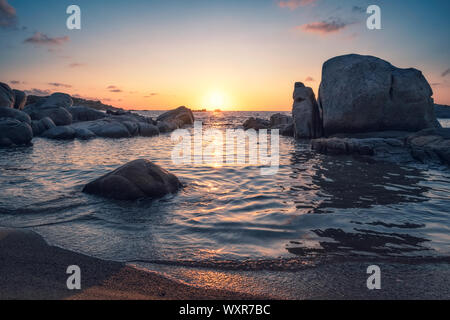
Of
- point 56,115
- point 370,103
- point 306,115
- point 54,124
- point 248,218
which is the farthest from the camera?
point 56,115

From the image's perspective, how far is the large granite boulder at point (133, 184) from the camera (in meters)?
5.33

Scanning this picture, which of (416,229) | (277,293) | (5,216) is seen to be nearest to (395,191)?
(416,229)

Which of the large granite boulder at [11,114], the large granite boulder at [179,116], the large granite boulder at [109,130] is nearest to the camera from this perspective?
the large granite boulder at [11,114]

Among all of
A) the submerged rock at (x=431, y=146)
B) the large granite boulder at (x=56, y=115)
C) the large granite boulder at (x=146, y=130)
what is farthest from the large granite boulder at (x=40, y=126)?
the submerged rock at (x=431, y=146)

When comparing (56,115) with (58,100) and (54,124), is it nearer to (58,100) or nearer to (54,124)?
(54,124)

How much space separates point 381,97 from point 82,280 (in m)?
15.3

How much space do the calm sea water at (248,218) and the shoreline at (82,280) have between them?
0.86 feet

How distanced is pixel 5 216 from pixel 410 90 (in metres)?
16.5

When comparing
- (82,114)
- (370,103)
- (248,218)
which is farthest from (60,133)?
(370,103)

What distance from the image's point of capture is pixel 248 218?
4.48 meters

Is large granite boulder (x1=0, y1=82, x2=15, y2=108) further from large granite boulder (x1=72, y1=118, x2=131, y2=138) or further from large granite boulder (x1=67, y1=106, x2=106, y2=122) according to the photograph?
large granite boulder (x1=72, y1=118, x2=131, y2=138)

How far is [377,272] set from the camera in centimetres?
276

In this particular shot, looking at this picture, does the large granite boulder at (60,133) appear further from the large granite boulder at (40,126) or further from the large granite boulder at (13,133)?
the large granite boulder at (13,133)
